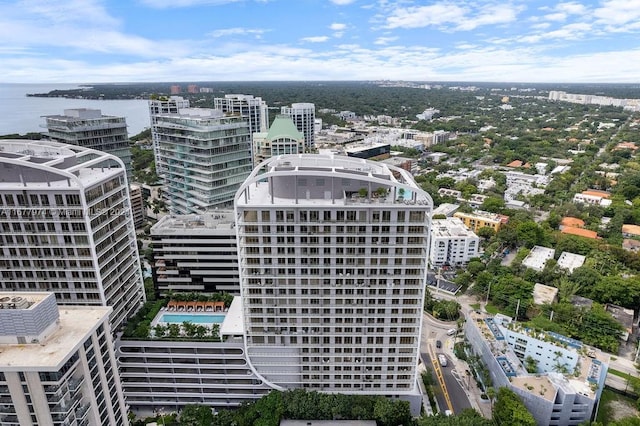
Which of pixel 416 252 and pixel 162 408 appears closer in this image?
pixel 416 252

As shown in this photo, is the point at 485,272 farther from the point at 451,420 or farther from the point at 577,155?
the point at 577,155

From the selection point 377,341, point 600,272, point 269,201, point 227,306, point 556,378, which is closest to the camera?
point 269,201

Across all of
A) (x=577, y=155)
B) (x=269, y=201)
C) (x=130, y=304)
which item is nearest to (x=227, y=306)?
(x=130, y=304)

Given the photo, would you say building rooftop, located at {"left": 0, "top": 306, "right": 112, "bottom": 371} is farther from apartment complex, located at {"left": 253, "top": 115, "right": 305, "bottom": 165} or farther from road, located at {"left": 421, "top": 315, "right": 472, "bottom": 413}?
apartment complex, located at {"left": 253, "top": 115, "right": 305, "bottom": 165}

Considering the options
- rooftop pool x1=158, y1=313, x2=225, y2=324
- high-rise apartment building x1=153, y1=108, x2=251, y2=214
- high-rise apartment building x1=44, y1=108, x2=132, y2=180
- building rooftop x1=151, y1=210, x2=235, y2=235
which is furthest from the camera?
high-rise apartment building x1=44, y1=108, x2=132, y2=180

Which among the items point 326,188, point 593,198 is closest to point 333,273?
point 326,188

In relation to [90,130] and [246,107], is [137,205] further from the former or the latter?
[246,107]

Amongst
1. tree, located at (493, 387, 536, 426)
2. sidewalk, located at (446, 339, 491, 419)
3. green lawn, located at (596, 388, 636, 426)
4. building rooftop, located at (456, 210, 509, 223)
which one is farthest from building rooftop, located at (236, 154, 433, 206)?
building rooftop, located at (456, 210, 509, 223)
